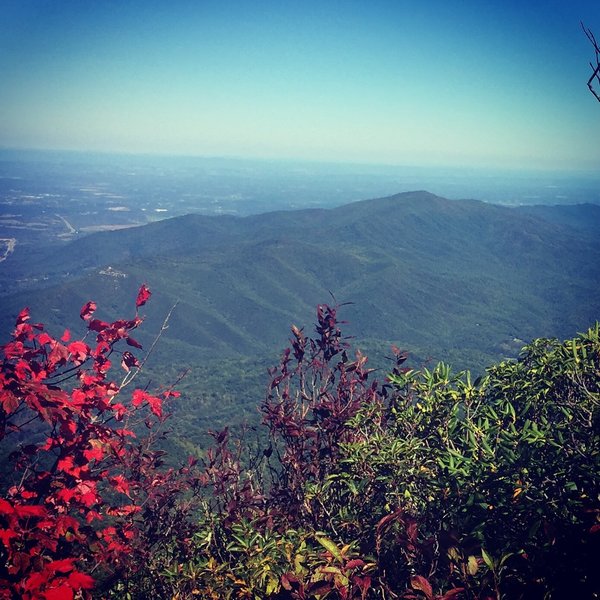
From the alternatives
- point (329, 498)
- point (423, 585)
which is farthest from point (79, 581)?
point (329, 498)

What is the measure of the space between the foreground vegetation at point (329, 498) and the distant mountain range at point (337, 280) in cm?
8886

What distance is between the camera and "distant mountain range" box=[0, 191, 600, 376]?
111 meters

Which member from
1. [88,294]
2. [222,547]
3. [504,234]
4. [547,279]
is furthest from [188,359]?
[504,234]

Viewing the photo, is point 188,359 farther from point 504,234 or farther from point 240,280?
point 504,234

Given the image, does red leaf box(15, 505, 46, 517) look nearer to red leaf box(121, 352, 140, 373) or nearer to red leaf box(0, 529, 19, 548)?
red leaf box(0, 529, 19, 548)

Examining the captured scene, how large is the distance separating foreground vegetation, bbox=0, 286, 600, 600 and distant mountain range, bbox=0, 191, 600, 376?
88.9m

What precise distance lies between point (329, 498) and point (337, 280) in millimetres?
135297

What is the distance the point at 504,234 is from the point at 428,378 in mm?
211417

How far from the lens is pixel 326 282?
139 m

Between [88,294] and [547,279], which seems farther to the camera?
[547,279]

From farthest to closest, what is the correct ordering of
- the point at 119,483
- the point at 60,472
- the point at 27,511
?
the point at 119,483 → the point at 60,472 → the point at 27,511

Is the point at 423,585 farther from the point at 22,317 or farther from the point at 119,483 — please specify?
the point at 22,317

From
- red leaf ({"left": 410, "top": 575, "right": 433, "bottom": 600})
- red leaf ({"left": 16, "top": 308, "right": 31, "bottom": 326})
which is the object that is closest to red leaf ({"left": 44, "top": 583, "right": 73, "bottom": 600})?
red leaf ({"left": 410, "top": 575, "right": 433, "bottom": 600})

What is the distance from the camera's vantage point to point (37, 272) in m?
158
